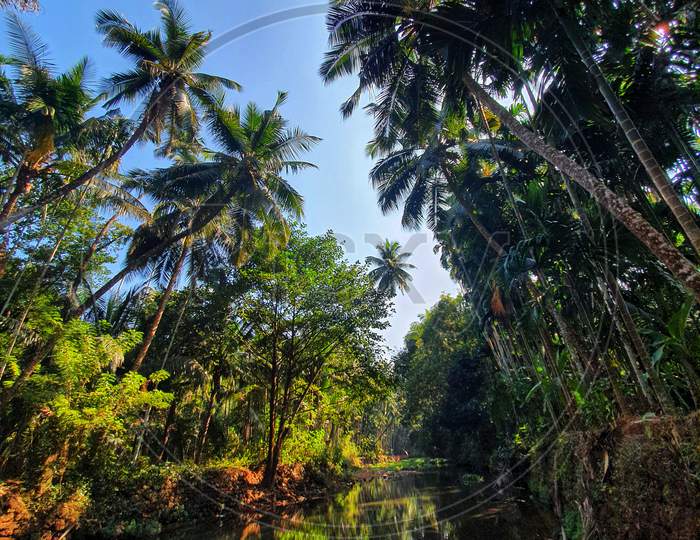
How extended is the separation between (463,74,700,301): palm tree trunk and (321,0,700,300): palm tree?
14 millimetres

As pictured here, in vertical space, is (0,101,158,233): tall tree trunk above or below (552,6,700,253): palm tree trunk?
above

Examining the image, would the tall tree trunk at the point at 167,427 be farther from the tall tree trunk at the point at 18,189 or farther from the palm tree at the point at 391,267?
the palm tree at the point at 391,267

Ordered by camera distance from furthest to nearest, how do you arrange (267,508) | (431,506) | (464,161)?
1. (464,161)
2. (267,508)
3. (431,506)

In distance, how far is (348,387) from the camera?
628 inches

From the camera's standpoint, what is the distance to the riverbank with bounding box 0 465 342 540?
292 inches

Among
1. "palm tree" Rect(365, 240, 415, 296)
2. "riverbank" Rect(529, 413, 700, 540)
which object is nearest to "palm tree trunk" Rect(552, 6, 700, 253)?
"riverbank" Rect(529, 413, 700, 540)

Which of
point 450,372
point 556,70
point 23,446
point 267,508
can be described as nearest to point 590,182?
point 556,70

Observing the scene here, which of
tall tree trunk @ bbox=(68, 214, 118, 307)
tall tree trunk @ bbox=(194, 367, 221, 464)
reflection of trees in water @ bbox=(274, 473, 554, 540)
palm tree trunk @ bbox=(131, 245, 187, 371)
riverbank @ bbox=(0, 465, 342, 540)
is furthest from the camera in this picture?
tall tree trunk @ bbox=(194, 367, 221, 464)

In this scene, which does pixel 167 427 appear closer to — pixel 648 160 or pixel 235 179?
pixel 235 179

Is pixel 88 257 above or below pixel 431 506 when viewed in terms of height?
above

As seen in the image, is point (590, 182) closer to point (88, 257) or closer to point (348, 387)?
point (348, 387)

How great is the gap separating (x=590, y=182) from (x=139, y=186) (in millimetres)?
15557

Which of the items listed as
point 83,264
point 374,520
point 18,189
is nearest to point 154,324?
point 83,264

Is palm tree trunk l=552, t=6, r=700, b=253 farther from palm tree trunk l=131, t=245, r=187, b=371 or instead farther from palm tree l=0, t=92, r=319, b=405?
palm tree trunk l=131, t=245, r=187, b=371
